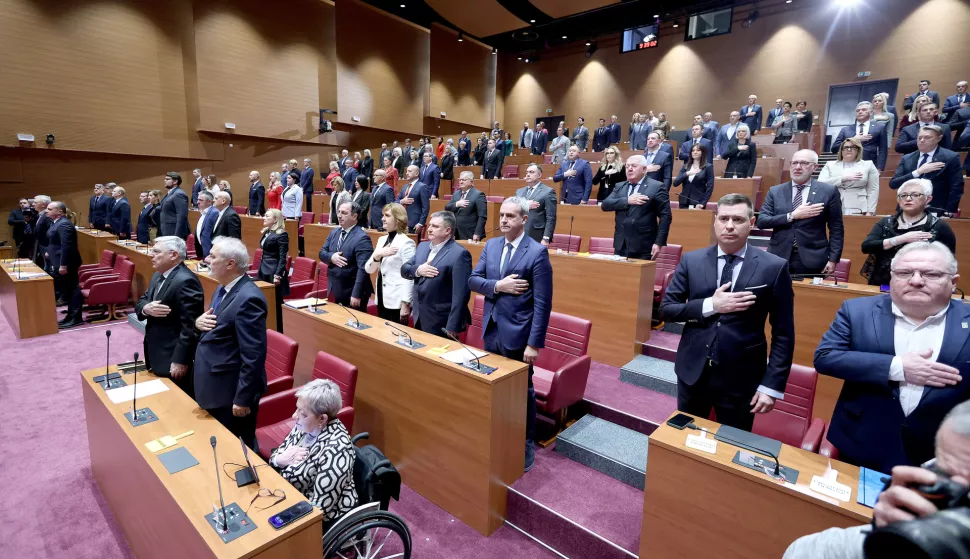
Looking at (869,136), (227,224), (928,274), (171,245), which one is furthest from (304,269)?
(869,136)

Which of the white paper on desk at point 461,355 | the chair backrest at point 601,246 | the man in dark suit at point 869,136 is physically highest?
the man in dark suit at point 869,136

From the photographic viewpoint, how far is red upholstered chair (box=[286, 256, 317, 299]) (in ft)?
18.1

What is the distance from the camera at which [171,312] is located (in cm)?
A: 264

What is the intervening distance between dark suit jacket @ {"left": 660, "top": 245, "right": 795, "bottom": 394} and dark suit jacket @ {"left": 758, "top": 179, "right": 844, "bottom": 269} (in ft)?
4.77

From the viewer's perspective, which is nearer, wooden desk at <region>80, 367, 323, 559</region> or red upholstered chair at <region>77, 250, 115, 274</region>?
wooden desk at <region>80, 367, 323, 559</region>

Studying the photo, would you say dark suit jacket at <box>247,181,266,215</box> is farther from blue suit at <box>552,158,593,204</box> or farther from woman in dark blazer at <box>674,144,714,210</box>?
woman in dark blazer at <box>674,144,714,210</box>

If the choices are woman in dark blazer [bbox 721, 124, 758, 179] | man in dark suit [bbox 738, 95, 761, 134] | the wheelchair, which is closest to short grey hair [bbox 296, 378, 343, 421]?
the wheelchair

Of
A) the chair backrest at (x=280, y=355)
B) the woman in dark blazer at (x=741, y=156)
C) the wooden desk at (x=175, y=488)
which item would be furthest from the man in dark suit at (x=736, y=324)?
the woman in dark blazer at (x=741, y=156)

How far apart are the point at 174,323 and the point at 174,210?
15.5 ft

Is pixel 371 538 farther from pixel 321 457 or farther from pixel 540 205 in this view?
pixel 540 205

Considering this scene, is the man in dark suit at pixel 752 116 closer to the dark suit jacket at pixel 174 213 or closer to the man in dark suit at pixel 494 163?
the man in dark suit at pixel 494 163

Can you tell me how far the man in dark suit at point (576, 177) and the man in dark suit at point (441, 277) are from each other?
10.0 feet

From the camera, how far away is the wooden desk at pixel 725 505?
59.6 inches

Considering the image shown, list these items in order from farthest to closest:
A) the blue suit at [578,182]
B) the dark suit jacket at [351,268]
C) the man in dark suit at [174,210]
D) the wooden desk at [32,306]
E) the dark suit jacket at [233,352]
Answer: the man in dark suit at [174,210]
the blue suit at [578,182]
the wooden desk at [32,306]
the dark suit jacket at [351,268]
the dark suit jacket at [233,352]
